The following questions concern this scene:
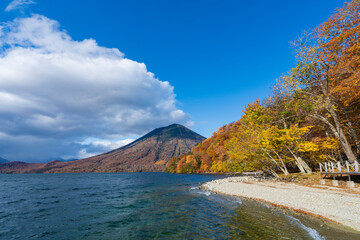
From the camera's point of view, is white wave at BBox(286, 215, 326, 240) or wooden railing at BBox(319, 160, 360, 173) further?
wooden railing at BBox(319, 160, 360, 173)

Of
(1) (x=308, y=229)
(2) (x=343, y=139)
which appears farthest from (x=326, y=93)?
(1) (x=308, y=229)

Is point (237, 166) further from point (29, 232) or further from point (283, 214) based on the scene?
point (29, 232)

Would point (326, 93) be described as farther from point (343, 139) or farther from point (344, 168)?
point (344, 168)

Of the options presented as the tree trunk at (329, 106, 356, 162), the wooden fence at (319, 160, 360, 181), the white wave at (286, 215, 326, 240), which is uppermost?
the tree trunk at (329, 106, 356, 162)

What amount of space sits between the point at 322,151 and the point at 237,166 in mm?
14725

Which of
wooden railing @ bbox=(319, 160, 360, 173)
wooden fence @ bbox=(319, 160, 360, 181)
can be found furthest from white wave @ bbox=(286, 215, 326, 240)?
wooden railing @ bbox=(319, 160, 360, 173)

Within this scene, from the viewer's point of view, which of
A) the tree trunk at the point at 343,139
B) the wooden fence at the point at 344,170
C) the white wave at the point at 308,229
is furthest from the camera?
the tree trunk at the point at 343,139

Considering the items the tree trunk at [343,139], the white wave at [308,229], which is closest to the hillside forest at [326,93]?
the tree trunk at [343,139]

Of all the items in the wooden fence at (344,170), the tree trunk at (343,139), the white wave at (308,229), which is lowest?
the white wave at (308,229)

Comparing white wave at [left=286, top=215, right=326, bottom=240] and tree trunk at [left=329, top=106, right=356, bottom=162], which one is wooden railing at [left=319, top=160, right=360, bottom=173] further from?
white wave at [left=286, top=215, right=326, bottom=240]

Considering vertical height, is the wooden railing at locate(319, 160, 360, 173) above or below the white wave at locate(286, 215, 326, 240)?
above

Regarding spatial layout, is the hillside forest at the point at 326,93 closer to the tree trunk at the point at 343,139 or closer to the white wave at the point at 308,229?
the tree trunk at the point at 343,139

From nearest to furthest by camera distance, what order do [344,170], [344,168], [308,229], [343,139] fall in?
[308,229] < [343,139] < [344,170] < [344,168]

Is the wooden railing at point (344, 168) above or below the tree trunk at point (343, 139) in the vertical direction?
below
